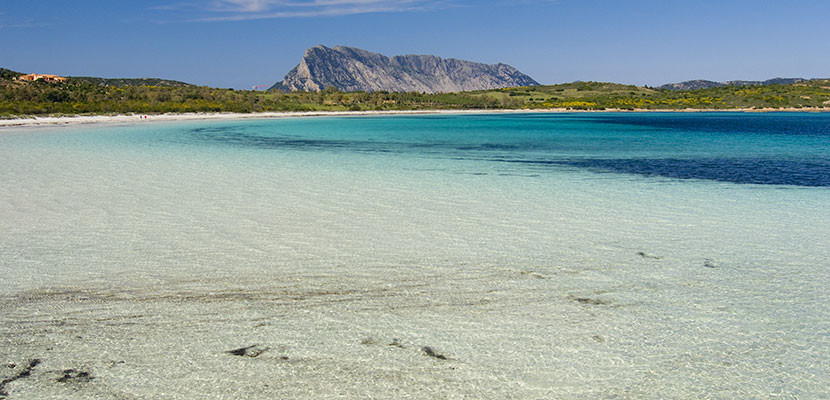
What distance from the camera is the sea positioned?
436 cm

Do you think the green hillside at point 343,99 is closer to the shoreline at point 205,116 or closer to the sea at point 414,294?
the shoreline at point 205,116

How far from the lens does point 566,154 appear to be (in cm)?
2561

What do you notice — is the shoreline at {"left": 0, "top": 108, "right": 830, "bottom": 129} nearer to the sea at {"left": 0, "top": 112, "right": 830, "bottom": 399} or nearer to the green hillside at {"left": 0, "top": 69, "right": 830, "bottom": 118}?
the green hillside at {"left": 0, "top": 69, "right": 830, "bottom": 118}

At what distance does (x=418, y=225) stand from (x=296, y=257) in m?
2.80

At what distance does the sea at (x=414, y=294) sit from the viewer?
14.3 ft

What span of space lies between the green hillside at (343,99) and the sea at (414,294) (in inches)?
2428

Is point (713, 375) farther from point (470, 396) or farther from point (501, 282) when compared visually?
point (501, 282)

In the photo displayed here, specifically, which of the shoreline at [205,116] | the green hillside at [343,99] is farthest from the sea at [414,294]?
the green hillside at [343,99]

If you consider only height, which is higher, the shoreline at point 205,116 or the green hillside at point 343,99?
the green hillside at point 343,99

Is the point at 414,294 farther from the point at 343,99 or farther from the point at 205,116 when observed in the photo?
the point at 343,99

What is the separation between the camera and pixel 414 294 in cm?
618

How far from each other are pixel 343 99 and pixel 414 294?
125 meters

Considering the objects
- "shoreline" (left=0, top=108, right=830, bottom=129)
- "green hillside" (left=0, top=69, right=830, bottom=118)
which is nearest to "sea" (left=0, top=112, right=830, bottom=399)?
"shoreline" (left=0, top=108, right=830, bottom=129)

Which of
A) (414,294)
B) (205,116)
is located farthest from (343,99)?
(414,294)
